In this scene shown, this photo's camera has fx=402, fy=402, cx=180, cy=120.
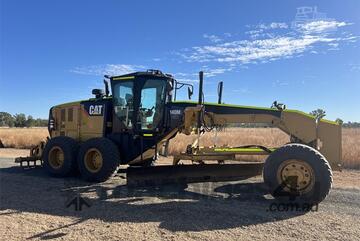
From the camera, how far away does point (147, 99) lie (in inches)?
396

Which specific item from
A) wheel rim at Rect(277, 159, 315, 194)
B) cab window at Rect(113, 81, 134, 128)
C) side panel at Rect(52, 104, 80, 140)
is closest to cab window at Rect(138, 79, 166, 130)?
cab window at Rect(113, 81, 134, 128)

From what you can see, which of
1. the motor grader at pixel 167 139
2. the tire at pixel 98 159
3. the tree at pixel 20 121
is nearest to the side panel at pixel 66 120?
the motor grader at pixel 167 139

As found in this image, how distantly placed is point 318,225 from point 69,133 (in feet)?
25.6

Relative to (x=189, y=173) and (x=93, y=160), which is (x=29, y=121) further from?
(x=189, y=173)

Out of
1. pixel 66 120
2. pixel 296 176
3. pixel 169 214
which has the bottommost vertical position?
pixel 169 214

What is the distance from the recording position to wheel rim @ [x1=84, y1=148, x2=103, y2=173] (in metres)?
10.1

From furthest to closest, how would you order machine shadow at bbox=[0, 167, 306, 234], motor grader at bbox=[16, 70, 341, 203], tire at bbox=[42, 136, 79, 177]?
tire at bbox=[42, 136, 79, 177]
motor grader at bbox=[16, 70, 341, 203]
machine shadow at bbox=[0, 167, 306, 234]

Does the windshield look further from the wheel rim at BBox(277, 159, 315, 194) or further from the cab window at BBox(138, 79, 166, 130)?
the wheel rim at BBox(277, 159, 315, 194)

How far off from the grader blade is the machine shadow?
16cm

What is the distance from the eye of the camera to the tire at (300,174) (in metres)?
7.14

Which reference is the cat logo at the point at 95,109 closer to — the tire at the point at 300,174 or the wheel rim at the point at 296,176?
the tire at the point at 300,174

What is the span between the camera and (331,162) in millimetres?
8125

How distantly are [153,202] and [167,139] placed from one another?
2699mm

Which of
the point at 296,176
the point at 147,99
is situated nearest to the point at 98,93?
the point at 147,99
